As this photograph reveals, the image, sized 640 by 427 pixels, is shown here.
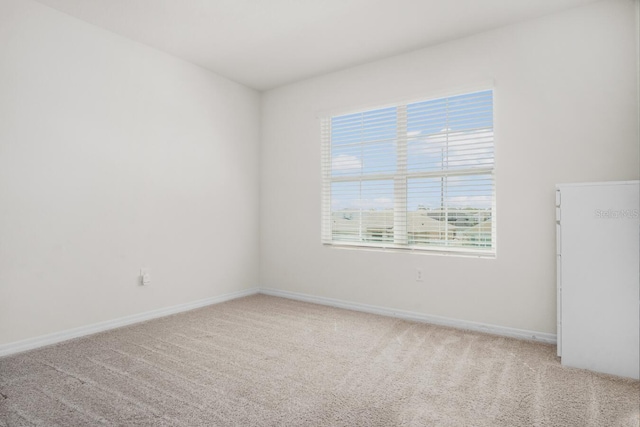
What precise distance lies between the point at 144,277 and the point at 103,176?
1.01 metres

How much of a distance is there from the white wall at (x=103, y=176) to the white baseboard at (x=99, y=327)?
5 cm

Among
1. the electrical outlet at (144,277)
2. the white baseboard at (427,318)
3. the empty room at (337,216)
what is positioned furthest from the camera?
the electrical outlet at (144,277)

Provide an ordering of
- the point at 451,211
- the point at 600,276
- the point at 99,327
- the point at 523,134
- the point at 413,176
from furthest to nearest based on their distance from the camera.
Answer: the point at 413,176
the point at 451,211
the point at 99,327
the point at 523,134
the point at 600,276

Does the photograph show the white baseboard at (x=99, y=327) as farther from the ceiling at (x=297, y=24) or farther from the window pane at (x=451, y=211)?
the ceiling at (x=297, y=24)

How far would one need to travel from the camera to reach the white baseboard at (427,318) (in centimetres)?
282

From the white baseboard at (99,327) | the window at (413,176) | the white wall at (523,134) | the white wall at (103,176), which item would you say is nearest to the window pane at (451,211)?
the window at (413,176)

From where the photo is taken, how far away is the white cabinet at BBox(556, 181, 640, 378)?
213cm

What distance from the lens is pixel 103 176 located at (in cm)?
306

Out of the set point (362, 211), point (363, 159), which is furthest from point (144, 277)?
point (363, 159)

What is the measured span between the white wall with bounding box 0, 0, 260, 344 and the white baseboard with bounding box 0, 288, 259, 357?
Answer: 51mm

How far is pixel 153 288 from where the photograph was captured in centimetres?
343

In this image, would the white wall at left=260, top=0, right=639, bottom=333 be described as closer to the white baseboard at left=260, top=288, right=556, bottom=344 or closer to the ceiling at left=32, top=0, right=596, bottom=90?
the white baseboard at left=260, top=288, right=556, bottom=344

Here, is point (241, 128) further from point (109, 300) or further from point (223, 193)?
point (109, 300)

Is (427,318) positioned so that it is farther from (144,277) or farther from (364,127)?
(144,277)
